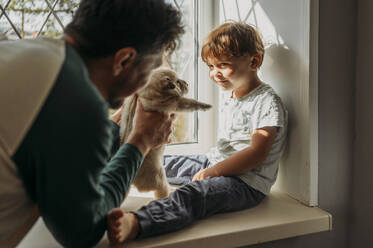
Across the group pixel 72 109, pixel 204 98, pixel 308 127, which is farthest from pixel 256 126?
pixel 72 109


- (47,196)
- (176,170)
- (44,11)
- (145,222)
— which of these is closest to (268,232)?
(145,222)

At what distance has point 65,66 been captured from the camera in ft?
1.96

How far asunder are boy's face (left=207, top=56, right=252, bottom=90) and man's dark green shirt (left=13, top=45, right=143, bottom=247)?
637mm

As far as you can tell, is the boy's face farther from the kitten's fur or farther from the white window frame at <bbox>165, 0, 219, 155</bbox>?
the white window frame at <bbox>165, 0, 219, 155</bbox>

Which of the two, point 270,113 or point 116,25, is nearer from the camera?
point 116,25

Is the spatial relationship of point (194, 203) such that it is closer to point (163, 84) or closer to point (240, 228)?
point (240, 228)

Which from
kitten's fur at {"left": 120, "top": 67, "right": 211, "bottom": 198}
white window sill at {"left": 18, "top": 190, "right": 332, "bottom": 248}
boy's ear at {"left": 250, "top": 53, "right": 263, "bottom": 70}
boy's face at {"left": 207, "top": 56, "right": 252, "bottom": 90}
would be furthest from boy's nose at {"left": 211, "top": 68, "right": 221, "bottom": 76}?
white window sill at {"left": 18, "top": 190, "right": 332, "bottom": 248}

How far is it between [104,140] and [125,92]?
17 cm

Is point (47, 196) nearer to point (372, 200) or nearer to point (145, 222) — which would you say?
point (145, 222)

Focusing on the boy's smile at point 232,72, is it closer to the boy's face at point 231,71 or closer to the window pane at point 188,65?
the boy's face at point 231,71

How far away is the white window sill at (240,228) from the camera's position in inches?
34.3

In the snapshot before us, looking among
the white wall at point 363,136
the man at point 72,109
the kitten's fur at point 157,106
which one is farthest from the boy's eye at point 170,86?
the white wall at point 363,136

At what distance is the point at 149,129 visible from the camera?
89 centimetres

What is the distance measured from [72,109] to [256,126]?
711 mm
